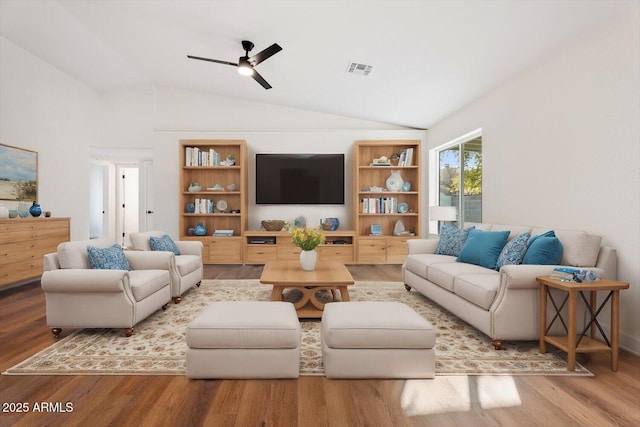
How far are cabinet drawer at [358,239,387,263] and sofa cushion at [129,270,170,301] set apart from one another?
3557 mm

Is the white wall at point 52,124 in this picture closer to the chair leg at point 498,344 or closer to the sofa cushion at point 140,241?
the sofa cushion at point 140,241

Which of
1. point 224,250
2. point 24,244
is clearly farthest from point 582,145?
point 24,244

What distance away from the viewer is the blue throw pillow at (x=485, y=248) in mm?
3344

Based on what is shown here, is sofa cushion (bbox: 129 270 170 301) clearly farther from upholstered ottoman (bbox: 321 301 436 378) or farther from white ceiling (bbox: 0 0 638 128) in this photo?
white ceiling (bbox: 0 0 638 128)

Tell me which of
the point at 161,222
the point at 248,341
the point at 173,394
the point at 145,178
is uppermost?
the point at 145,178

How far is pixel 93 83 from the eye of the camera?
6305mm

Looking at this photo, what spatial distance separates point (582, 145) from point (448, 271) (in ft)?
5.07

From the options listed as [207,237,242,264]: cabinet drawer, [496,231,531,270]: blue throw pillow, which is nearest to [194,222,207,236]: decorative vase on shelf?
[207,237,242,264]: cabinet drawer

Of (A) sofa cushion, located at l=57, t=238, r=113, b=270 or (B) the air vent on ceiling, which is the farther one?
(B) the air vent on ceiling

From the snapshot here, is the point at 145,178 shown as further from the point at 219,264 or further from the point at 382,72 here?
the point at 382,72

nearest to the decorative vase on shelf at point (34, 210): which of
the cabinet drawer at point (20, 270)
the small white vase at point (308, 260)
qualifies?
A: the cabinet drawer at point (20, 270)

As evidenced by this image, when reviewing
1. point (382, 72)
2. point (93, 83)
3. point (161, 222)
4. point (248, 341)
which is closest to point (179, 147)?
point (161, 222)

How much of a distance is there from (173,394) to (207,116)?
568cm

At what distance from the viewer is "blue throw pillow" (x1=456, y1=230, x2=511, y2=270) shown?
334 centimetres
